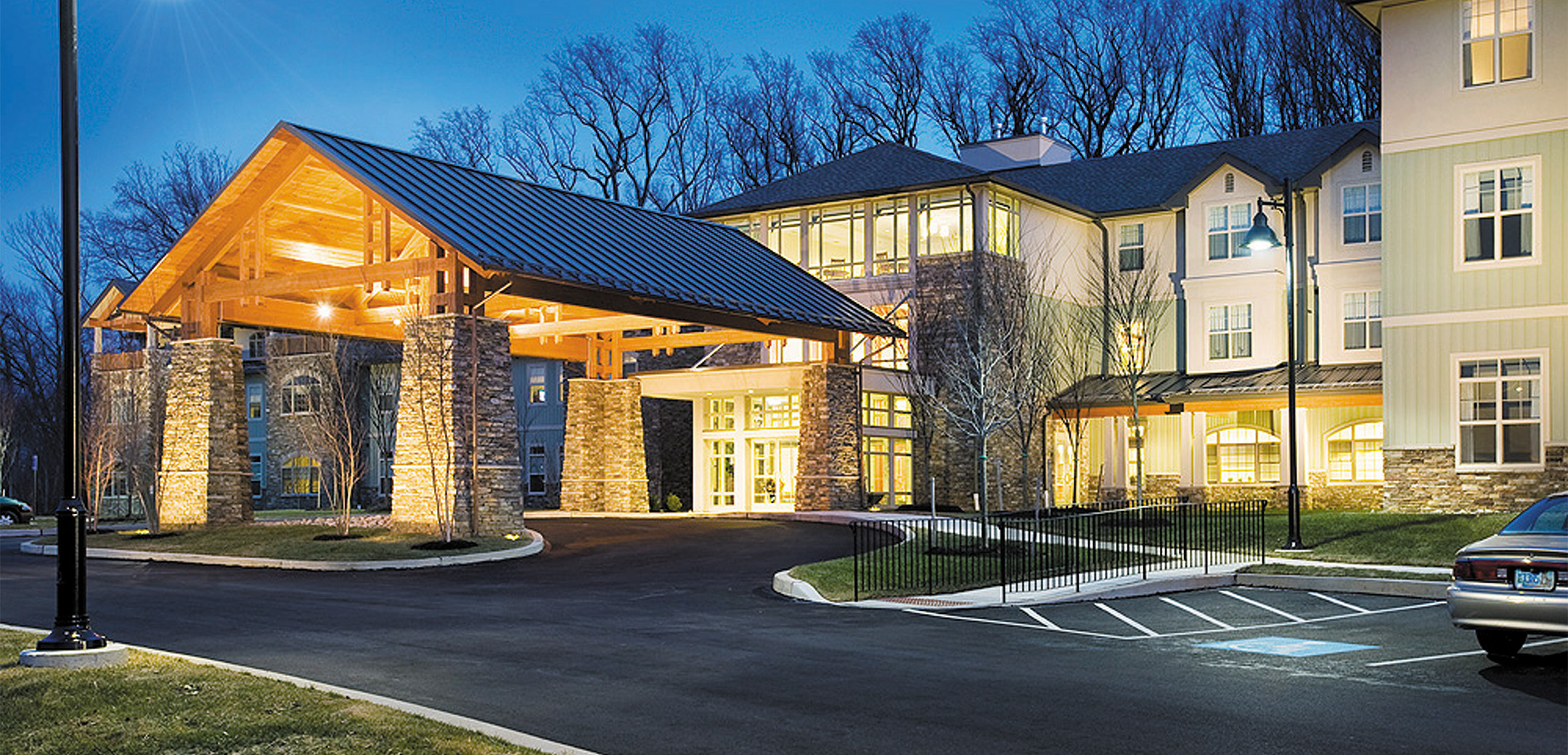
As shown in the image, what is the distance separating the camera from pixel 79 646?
11.3 m

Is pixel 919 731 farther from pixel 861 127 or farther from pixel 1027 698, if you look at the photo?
pixel 861 127

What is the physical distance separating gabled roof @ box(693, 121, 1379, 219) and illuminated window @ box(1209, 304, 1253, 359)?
3328mm

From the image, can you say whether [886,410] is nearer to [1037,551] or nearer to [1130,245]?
[1130,245]

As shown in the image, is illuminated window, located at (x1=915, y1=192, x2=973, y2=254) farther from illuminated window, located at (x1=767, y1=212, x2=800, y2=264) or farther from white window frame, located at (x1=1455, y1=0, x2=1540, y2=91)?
white window frame, located at (x1=1455, y1=0, x2=1540, y2=91)

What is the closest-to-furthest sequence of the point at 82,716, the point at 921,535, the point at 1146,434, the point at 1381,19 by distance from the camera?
the point at 82,716, the point at 921,535, the point at 1381,19, the point at 1146,434

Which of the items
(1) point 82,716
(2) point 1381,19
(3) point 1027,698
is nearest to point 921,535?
(2) point 1381,19

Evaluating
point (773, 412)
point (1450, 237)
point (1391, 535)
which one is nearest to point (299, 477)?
point (773, 412)

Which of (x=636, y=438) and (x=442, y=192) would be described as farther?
(x=636, y=438)

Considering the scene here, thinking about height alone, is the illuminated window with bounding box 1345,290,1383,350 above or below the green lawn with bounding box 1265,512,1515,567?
above

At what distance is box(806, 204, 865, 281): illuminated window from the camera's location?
4262cm

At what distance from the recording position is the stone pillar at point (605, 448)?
1572 inches

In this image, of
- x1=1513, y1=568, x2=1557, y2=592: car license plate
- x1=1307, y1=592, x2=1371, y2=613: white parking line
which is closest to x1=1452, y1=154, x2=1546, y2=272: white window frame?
x1=1307, y1=592, x2=1371, y2=613: white parking line

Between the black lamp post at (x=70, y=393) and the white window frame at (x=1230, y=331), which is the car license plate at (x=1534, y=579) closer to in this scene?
the black lamp post at (x=70, y=393)

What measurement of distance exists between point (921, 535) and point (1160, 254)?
17.7 m
